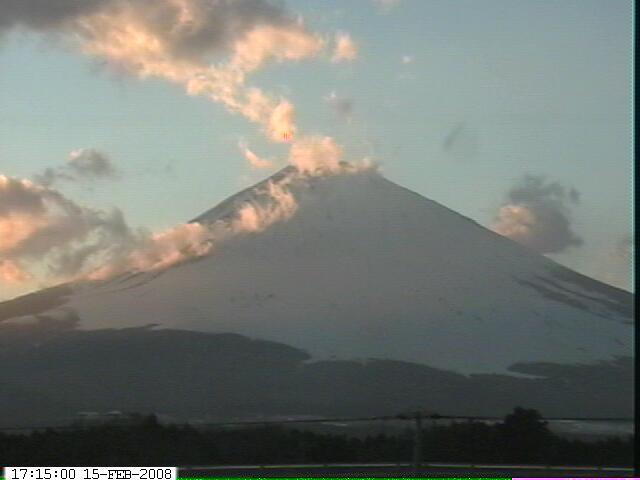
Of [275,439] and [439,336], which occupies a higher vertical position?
[439,336]

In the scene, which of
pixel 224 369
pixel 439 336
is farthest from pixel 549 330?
pixel 224 369

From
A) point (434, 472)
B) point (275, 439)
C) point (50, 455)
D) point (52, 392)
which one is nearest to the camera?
point (434, 472)

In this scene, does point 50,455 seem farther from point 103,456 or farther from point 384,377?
point 384,377

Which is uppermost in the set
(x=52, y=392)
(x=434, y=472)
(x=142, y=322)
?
(x=142, y=322)

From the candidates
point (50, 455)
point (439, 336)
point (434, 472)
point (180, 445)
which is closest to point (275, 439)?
point (180, 445)

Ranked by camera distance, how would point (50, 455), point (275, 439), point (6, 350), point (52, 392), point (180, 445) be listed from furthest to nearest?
point (6, 350)
point (52, 392)
point (275, 439)
point (180, 445)
point (50, 455)

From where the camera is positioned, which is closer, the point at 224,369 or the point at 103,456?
the point at 103,456
